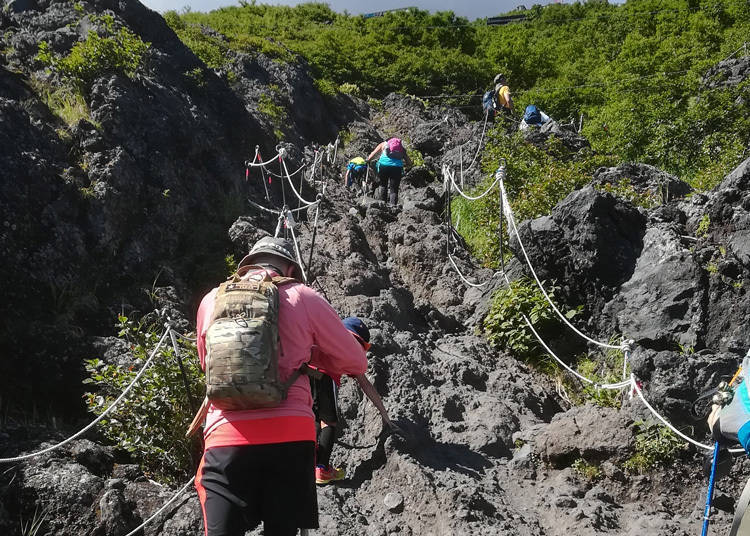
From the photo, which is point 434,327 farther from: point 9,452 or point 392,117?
point 392,117

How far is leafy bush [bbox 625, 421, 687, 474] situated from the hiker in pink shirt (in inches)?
105

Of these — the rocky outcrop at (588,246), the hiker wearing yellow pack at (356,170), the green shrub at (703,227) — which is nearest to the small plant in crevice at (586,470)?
the rocky outcrop at (588,246)

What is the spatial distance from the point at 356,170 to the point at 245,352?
10.1 meters

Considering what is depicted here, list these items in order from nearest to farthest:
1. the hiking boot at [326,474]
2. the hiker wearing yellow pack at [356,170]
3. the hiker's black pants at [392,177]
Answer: the hiking boot at [326,474] < the hiker's black pants at [392,177] < the hiker wearing yellow pack at [356,170]

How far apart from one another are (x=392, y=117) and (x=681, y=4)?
13659mm

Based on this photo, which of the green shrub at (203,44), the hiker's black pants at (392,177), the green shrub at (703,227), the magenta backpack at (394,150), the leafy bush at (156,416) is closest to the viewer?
the leafy bush at (156,416)

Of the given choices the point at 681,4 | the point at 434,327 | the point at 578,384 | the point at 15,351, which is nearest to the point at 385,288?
the point at 434,327

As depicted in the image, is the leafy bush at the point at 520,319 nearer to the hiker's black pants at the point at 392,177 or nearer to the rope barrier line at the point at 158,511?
the rope barrier line at the point at 158,511

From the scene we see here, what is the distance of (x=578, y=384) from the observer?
18.0 feet

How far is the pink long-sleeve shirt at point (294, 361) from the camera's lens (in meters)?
2.24

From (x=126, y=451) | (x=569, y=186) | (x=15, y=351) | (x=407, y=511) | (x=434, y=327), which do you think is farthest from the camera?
(x=569, y=186)

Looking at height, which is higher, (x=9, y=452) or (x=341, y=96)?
(x=341, y=96)

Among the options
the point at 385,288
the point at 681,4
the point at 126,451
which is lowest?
the point at 126,451

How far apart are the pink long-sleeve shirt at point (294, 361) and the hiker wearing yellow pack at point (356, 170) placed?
9.64 m
